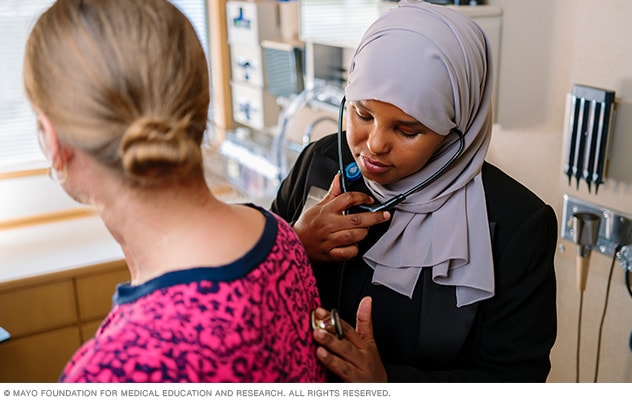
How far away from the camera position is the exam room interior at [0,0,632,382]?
1.62 metres

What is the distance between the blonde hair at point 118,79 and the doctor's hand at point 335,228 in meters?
0.50

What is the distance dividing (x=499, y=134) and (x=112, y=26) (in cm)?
158

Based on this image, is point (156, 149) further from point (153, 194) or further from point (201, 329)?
point (201, 329)

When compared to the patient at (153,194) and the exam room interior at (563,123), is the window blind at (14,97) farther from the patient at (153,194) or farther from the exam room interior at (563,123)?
the patient at (153,194)

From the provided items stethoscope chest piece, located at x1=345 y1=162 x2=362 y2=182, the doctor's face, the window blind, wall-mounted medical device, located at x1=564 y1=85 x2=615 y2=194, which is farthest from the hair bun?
the window blind

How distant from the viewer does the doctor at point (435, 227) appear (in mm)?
1102

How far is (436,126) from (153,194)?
56 centimetres

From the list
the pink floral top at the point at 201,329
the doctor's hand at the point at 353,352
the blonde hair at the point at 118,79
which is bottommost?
the doctor's hand at the point at 353,352

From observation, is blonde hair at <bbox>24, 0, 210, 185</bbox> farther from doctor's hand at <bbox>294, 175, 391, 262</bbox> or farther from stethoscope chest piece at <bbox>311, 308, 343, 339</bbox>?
doctor's hand at <bbox>294, 175, 391, 262</bbox>

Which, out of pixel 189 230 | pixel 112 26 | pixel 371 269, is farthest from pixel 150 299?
pixel 371 269

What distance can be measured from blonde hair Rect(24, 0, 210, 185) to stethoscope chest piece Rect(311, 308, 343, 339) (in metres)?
0.26

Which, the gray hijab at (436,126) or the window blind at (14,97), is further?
the window blind at (14,97)

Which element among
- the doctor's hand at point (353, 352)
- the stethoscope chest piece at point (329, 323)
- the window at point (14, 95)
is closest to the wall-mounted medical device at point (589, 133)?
the doctor's hand at point (353, 352)
